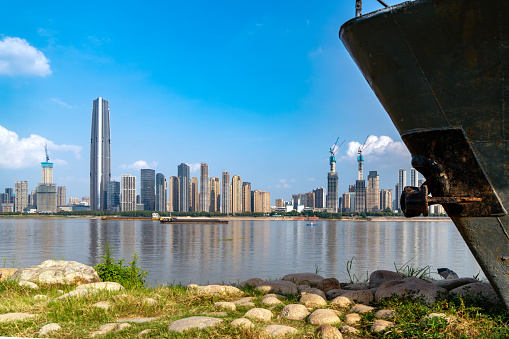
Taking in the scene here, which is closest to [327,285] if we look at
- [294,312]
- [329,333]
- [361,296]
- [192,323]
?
[361,296]

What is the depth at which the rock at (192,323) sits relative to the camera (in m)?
5.27

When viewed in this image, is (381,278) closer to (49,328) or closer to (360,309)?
(360,309)

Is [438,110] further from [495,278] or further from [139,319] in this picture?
[139,319]

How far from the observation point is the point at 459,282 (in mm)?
7391

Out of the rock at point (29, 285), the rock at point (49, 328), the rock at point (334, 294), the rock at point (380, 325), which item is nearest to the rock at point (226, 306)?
the rock at point (334, 294)

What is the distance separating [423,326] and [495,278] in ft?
3.39

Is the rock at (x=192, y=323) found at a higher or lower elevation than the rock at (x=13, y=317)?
higher

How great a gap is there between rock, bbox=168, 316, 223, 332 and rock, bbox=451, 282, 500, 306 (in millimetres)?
3816

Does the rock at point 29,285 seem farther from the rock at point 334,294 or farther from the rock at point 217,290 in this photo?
the rock at point 334,294

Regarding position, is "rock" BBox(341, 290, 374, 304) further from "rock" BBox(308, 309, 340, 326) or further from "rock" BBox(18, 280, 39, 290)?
"rock" BBox(18, 280, 39, 290)

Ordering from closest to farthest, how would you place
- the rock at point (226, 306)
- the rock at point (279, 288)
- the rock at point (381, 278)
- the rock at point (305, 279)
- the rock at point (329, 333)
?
the rock at point (329, 333), the rock at point (226, 306), the rock at point (279, 288), the rock at point (381, 278), the rock at point (305, 279)

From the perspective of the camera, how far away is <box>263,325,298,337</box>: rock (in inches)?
201

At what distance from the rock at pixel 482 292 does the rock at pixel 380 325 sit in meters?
1.57

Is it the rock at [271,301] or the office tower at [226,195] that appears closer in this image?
the rock at [271,301]
